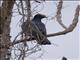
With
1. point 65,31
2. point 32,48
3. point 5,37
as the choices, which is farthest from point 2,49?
point 65,31

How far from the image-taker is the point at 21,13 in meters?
1.62

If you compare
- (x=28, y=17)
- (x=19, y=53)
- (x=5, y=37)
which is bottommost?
(x=19, y=53)

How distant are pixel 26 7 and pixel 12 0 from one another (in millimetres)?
149

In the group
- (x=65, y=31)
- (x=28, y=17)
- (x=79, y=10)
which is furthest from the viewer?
(x=79, y=10)

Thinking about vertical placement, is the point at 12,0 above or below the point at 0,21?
above

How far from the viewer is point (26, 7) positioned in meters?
1.58

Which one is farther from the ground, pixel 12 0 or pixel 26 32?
pixel 12 0

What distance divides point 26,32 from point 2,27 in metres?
0.15

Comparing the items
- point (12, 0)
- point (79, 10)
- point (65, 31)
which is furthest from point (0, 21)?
point (79, 10)

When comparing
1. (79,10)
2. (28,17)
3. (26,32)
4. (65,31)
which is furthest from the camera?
(79,10)

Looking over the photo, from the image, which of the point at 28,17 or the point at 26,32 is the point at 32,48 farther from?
the point at 28,17

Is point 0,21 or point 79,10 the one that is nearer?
point 0,21

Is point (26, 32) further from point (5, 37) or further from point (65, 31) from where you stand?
point (65, 31)

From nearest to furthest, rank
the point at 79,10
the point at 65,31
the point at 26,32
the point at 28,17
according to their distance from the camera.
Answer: the point at 28,17 → the point at 26,32 → the point at 65,31 → the point at 79,10
